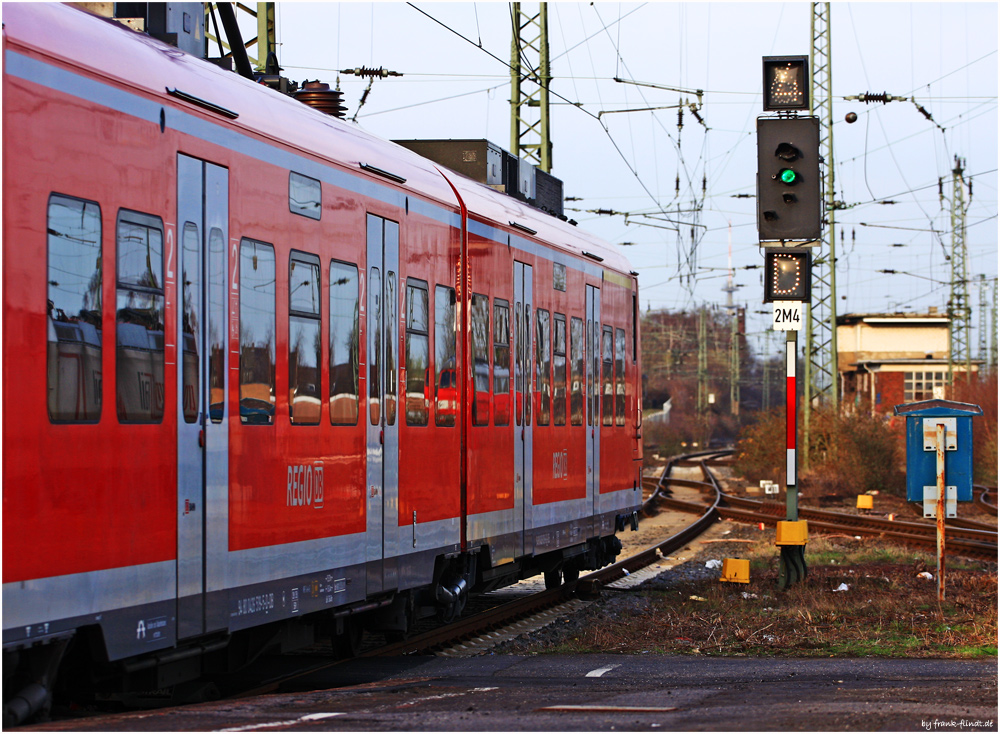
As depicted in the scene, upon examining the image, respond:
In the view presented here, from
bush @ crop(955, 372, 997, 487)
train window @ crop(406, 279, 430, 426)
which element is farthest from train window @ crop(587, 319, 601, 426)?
bush @ crop(955, 372, 997, 487)

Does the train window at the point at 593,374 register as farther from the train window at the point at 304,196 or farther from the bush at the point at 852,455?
the bush at the point at 852,455

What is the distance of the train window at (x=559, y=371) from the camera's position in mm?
13125

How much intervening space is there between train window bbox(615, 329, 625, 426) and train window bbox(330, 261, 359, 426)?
7.06 metres

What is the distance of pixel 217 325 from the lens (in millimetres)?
7227

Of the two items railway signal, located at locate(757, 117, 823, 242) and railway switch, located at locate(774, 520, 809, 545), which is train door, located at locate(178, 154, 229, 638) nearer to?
railway signal, located at locate(757, 117, 823, 242)

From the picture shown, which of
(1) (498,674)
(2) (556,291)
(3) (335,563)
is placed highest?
(2) (556,291)

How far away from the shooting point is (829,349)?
35469 millimetres

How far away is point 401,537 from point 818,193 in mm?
6661

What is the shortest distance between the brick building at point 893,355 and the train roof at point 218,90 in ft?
203


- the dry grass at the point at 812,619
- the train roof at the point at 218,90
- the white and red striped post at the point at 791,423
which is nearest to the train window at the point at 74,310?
the train roof at the point at 218,90

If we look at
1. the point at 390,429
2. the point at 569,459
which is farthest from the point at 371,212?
the point at 569,459

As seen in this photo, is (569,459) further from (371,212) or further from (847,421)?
(847,421)

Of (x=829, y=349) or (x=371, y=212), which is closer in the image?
(x=371, y=212)

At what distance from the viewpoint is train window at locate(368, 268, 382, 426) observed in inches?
357
